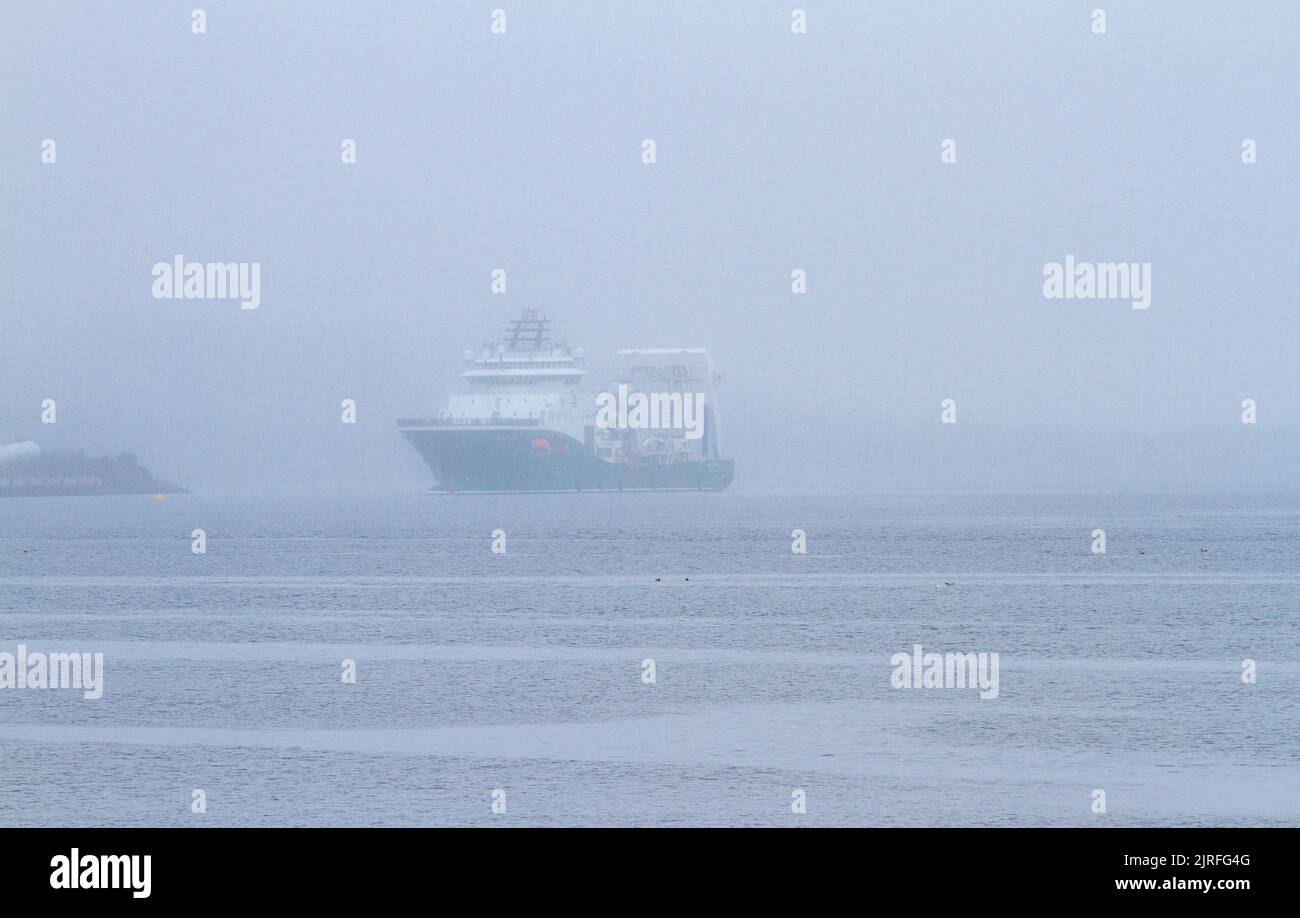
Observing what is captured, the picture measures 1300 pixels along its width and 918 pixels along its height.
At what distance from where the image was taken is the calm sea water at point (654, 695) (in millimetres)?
16906

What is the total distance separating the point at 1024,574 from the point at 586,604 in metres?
18.9

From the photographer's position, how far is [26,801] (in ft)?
55.7

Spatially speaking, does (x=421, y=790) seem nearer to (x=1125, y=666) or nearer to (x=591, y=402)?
(x=1125, y=666)

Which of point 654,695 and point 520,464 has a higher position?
point 520,464

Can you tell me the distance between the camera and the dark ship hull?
110 metres

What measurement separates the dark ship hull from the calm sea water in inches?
1988

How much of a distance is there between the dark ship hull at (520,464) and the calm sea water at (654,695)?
5051 centimetres

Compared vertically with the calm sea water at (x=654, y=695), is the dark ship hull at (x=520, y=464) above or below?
above

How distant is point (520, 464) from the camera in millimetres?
111188

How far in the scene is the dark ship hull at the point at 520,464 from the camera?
10950 cm

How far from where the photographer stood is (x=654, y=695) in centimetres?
2470

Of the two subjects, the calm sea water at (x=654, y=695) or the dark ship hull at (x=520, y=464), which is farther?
the dark ship hull at (x=520, y=464)

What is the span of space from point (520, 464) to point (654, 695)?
8707cm

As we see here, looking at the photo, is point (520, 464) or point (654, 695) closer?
point (654, 695)
